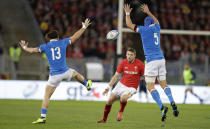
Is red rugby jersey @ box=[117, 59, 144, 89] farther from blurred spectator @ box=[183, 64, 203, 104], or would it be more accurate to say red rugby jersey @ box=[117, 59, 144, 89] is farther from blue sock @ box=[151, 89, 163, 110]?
blurred spectator @ box=[183, 64, 203, 104]

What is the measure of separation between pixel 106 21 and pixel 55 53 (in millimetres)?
19402

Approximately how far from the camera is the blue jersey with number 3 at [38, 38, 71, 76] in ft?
39.0

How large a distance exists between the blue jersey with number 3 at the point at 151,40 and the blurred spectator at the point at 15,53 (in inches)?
504

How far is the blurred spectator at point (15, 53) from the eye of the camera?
24.1 meters

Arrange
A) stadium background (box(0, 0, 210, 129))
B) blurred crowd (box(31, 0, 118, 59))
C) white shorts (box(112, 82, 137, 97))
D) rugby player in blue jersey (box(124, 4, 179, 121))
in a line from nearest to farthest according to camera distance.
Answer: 1. white shorts (box(112, 82, 137, 97))
2. rugby player in blue jersey (box(124, 4, 179, 121))
3. stadium background (box(0, 0, 210, 129))
4. blurred crowd (box(31, 0, 118, 59))

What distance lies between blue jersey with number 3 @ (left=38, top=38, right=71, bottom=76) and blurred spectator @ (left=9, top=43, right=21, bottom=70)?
1251cm

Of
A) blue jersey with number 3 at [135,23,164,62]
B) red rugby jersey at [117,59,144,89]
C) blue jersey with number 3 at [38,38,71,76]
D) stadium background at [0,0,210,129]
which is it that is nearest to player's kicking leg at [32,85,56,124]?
blue jersey with number 3 at [38,38,71,76]

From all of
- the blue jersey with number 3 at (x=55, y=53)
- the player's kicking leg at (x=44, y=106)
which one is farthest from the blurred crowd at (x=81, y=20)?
the player's kicking leg at (x=44, y=106)

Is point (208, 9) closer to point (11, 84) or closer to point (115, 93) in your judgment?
point (11, 84)

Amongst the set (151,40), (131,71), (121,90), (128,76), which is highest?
(151,40)

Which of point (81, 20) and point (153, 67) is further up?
point (81, 20)

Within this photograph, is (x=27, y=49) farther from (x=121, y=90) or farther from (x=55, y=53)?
(x=121, y=90)

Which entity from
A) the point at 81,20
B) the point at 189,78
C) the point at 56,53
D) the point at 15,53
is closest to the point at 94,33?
the point at 81,20

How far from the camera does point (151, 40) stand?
12430 millimetres
